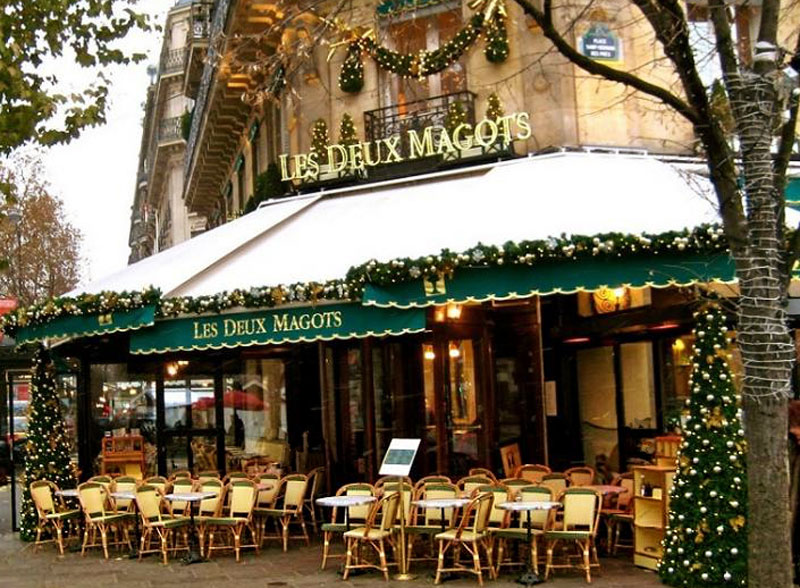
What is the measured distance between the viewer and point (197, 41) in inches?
1014

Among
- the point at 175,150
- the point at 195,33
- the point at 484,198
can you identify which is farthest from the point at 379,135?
the point at 175,150

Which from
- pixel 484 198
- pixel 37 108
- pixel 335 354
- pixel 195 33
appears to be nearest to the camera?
pixel 37 108

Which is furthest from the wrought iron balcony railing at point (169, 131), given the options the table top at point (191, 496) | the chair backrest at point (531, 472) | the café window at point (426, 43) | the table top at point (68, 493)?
the chair backrest at point (531, 472)

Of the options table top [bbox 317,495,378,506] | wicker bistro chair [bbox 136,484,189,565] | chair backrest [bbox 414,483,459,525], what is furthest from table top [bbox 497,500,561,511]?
wicker bistro chair [bbox 136,484,189,565]

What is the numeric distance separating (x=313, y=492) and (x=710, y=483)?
608 cm

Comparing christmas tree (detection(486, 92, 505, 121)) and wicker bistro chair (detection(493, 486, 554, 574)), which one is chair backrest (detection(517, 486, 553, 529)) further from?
christmas tree (detection(486, 92, 505, 121))

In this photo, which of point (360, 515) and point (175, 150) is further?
point (175, 150)

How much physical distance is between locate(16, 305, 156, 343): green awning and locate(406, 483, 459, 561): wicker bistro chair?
422 cm

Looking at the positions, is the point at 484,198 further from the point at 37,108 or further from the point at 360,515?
the point at 37,108

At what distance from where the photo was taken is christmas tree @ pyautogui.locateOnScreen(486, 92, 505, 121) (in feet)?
45.8

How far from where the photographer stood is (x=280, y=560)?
1214 cm

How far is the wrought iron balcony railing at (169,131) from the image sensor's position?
1811 inches

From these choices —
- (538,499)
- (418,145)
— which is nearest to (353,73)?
(418,145)

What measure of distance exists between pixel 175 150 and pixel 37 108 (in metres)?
39.0
